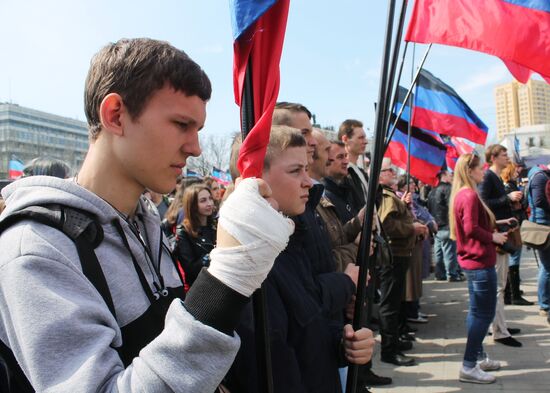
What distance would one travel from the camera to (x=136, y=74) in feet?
4.15

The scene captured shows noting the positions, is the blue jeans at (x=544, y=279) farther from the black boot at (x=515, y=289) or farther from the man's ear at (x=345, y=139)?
the man's ear at (x=345, y=139)

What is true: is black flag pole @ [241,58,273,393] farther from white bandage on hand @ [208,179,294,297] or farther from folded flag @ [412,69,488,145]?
folded flag @ [412,69,488,145]

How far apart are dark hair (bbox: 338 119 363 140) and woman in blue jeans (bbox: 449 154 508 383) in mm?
1243

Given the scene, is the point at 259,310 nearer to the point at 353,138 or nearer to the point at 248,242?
the point at 248,242

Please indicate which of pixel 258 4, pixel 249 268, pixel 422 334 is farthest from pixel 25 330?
pixel 422 334

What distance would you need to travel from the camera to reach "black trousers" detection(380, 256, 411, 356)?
532 centimetres

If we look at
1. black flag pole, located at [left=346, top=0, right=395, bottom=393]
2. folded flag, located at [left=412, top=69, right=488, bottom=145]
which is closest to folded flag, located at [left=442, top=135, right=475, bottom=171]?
folded flag, located at [left=412, top=69, right=488, bottom=145]

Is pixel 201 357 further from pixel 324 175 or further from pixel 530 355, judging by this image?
pixel 530 355

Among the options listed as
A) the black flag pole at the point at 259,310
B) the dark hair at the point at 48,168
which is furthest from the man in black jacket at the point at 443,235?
the black flag pole at the point at 259,310

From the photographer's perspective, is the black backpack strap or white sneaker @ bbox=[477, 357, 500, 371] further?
white sneaker @ bbox=[477, 357, 500, 371]

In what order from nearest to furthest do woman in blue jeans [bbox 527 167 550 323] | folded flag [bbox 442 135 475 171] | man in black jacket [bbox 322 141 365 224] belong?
1. man in black jacket [bbox 322 141 365 224]
2. woman in blue jeans [bbox 527 167 550 323]
3. folded flag [bbox 442 135 475 171]

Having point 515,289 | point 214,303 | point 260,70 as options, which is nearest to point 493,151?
point 515,289

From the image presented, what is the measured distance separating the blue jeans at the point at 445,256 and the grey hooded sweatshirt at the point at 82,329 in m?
9.16

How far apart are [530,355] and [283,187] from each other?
4591 millimetres
